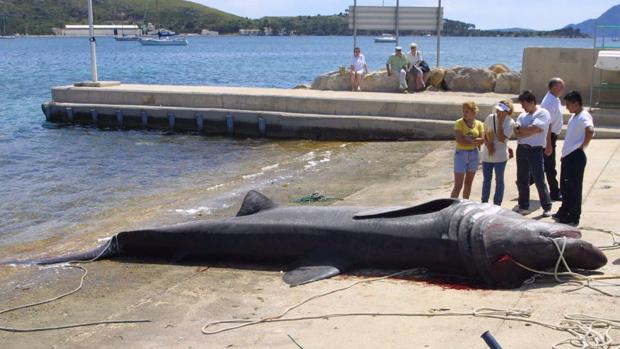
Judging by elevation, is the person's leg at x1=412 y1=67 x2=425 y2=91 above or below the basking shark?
above

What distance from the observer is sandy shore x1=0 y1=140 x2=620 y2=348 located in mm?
6977

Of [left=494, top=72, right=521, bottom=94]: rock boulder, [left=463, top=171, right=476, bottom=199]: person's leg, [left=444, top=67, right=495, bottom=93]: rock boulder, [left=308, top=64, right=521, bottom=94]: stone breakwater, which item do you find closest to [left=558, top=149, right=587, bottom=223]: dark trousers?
[left=463, top=171, right=476, bottom=199]: person's leg

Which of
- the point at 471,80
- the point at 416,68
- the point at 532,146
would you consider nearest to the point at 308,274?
the point at 532,146

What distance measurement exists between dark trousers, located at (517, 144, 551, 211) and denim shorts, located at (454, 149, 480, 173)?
2.02 ft

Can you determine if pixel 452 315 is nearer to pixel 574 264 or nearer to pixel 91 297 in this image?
pixel 574 264

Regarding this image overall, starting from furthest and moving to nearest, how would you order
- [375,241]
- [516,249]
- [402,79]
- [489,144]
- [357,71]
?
[357,71] → [402,79] → [489,144] → [375,241] → [516,249]

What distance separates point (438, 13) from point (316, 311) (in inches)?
1002

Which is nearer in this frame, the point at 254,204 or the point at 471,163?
the point at 254,204

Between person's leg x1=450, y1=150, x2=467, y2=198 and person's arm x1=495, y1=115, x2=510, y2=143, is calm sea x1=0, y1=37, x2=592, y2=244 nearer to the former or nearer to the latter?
person's leg x1=450, y1=150, x2=467, y2=198

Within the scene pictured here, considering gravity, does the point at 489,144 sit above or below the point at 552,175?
above

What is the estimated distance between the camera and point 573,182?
10070 mm

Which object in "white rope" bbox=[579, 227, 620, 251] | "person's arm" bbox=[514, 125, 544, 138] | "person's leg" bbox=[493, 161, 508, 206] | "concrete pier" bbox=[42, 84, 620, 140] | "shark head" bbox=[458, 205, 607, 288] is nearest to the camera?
"shark head" bbox=[458, 205, 607, 288]

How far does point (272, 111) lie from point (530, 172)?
1499 cm

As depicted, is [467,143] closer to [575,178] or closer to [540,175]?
[540,175]
